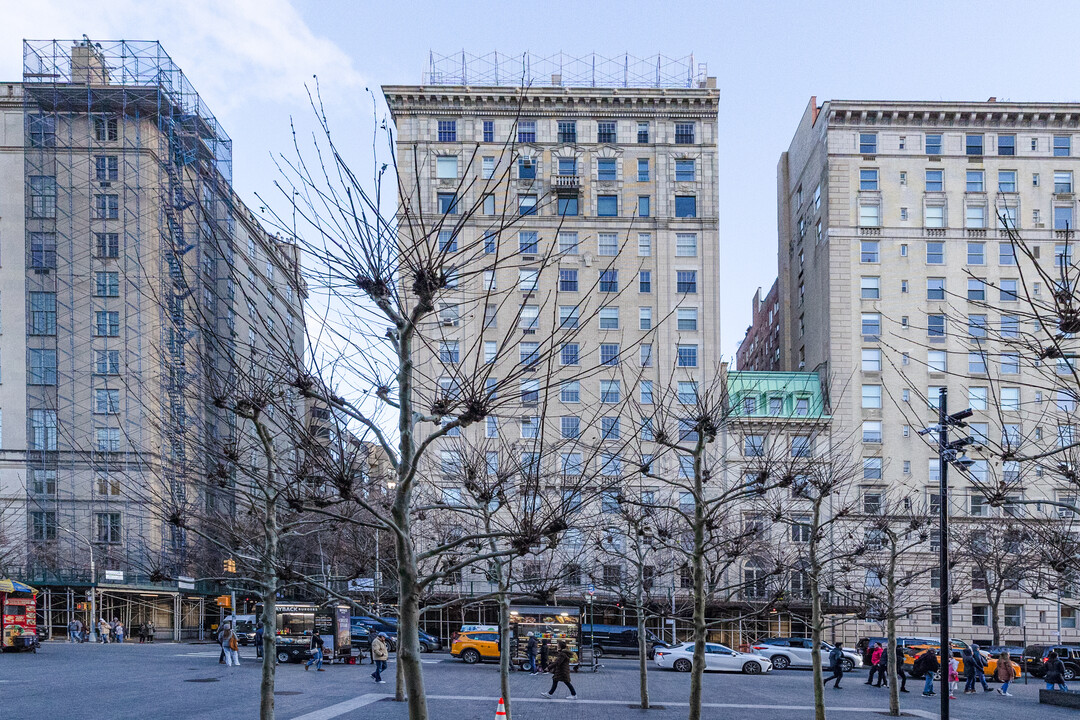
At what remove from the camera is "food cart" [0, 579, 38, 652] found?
41750 mm

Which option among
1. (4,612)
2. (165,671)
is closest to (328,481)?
(165,671)

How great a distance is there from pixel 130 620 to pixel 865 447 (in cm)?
4984

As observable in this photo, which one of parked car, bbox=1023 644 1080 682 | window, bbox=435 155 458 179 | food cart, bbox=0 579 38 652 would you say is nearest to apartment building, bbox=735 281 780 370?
window, bbox=435 155 458 179

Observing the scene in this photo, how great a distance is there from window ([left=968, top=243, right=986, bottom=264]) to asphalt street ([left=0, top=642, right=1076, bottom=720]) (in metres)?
32.0

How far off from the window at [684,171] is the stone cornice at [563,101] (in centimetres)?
328

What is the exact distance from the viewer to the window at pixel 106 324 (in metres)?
64.9

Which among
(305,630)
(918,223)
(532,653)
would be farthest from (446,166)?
(532,653)

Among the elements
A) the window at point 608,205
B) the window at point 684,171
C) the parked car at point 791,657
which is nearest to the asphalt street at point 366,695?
the parked car at point 791,657

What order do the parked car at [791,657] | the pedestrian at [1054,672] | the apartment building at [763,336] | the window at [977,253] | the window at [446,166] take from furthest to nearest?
1. the apartment building at [763,336]
2. the window at [446,166]
3. the window at [977,253]
4. the parked car at [791,657]
5. the pedestrian at [1054,672]

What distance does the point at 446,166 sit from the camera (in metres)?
66.9

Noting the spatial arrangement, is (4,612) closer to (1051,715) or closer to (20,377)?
(20,377)

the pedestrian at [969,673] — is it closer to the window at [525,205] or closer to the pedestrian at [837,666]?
the pedestrian at [837,666]

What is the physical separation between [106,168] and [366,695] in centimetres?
4973

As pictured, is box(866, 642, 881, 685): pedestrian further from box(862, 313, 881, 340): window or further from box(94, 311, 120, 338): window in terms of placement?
box(94, 311, 120, 338): window
